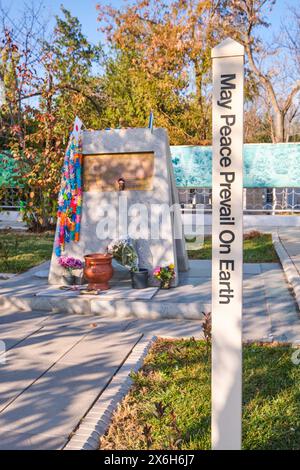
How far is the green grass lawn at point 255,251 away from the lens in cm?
884

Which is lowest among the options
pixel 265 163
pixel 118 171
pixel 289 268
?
pixel 289 268

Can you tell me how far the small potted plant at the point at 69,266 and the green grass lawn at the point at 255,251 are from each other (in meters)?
3.26

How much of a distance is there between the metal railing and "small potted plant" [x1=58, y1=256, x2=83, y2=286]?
29.0 feet

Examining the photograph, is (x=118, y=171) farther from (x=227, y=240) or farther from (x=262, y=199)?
(x=262, y=199)

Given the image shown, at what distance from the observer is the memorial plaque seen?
671 centimetres

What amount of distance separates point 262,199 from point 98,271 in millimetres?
11255

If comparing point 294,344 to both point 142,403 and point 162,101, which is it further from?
point 162,101

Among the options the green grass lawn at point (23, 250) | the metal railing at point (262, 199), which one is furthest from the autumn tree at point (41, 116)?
the metal railing at point (262, 199)

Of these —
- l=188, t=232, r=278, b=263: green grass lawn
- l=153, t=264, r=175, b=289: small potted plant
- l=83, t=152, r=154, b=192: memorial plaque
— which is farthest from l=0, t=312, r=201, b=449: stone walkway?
l=188, t=232, r=278, b=263: green grass lawn

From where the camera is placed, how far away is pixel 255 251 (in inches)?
380

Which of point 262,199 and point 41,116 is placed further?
point 262,199

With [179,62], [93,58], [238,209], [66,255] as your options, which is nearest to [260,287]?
[66,255]

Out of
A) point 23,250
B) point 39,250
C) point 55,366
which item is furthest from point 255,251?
point 55,366

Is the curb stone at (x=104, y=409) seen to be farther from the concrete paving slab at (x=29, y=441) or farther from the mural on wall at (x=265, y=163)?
the mural on wall at (x=265, y=163)
